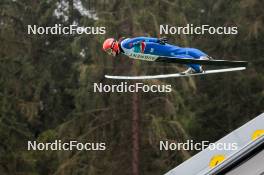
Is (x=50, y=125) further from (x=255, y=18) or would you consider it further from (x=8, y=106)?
(x=255, y=18)

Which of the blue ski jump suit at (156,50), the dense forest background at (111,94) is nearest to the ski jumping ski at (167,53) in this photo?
the blue ski jump suit at (156,50)

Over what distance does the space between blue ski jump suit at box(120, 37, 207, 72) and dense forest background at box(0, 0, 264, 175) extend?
120 centimetres

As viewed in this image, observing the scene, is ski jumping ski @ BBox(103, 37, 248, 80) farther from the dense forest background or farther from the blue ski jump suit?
the dense forest background

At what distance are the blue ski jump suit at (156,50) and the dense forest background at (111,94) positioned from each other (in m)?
1.20

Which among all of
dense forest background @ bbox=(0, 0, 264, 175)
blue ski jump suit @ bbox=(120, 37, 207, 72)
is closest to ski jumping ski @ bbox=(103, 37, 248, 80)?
blue ski jump suit @ bbox=(120, 37, 207, 72)

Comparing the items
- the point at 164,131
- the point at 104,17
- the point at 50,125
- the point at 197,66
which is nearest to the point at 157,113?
the point at 164,131

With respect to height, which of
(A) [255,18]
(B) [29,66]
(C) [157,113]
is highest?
(A) [255,18]

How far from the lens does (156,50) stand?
395 cm

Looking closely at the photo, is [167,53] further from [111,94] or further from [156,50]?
[111,94]

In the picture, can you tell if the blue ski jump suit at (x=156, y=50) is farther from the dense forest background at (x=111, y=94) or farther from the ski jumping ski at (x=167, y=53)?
the dense forest background at (x=111, y=94)

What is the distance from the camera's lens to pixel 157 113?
617 cm

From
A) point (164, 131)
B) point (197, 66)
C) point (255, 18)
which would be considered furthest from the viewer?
point (255, 18)

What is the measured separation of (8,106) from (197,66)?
391cm

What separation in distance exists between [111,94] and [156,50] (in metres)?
2.16
